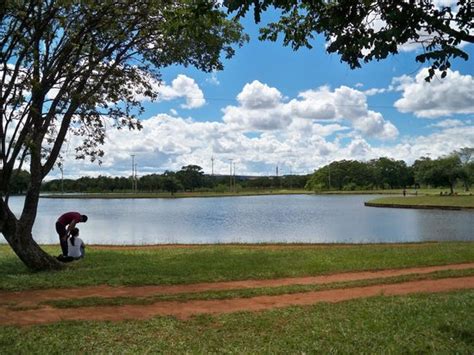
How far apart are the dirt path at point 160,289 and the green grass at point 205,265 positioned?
34cm

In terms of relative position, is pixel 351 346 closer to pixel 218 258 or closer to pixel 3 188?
pixel 218 258

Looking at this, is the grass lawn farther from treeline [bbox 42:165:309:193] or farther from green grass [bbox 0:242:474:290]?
treeline [bbox 42:165:309:193]

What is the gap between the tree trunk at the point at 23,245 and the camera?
11.5 m

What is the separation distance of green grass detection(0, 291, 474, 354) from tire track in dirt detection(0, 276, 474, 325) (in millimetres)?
440

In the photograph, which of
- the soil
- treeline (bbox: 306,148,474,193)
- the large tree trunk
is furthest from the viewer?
treeline (bbox: 306,148,474,193)

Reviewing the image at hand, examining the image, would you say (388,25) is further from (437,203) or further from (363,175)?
(363,175)

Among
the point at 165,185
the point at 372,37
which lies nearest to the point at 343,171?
the point at 165,185

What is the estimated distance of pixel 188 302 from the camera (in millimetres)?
8125

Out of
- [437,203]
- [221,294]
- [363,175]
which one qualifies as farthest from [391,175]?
[221,294]

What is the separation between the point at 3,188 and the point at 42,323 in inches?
222

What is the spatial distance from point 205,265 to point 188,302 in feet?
12.8

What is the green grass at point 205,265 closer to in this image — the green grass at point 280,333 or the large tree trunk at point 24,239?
the large tree trunk at point 24,239

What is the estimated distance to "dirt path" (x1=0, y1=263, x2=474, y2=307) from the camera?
28.1 ft

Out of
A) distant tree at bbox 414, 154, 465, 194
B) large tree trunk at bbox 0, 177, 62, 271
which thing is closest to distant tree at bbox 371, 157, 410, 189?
distant tree at bbox 414, 154, 465, 194
